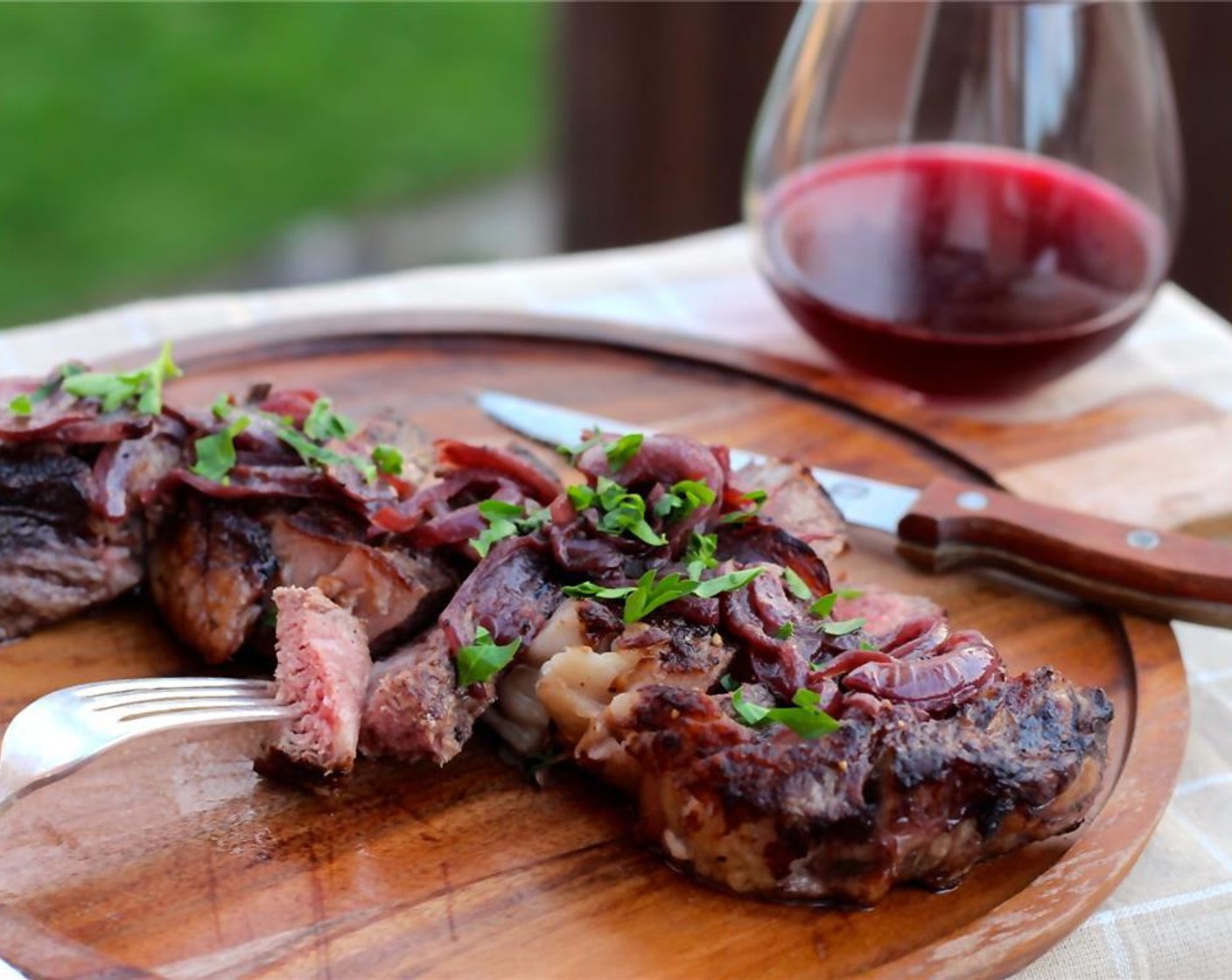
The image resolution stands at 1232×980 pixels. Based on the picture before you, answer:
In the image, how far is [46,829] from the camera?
9.25ft

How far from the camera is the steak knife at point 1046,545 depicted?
11.2 ft

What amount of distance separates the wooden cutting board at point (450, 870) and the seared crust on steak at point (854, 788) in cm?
9

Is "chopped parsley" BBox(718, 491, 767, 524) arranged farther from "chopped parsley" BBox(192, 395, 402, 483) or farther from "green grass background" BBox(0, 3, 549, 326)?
"green grass background" BBox(0, 3, 549, 326)

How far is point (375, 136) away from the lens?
368 inches

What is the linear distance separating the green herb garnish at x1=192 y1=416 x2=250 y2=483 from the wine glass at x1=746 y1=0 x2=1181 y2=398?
5.69 feet

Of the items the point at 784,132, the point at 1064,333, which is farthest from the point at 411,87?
the point at 1064,333

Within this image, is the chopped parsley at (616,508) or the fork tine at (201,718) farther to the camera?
the chopped parsley at (616,508)

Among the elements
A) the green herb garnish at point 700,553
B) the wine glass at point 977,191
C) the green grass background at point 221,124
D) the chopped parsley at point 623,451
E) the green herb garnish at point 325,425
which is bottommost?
the green grass background at point 221,124

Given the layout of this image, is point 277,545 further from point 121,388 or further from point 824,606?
point 824,606

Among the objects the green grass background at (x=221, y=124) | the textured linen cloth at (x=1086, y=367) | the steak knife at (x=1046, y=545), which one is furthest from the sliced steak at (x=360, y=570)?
the green grass background at (x=221, y=124)

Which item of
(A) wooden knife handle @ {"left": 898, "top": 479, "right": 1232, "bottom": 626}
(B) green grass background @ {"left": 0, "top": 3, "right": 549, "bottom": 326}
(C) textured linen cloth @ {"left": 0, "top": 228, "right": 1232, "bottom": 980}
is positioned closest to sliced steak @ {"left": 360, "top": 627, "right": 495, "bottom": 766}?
(C) textured linen cloth @ {"left": 0, "top": 228, "right": 1232, "bottom": 980}

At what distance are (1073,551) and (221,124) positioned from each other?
6.96 m

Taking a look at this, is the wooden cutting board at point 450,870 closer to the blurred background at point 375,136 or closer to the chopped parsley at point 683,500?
the chopped parsley at point 683,500

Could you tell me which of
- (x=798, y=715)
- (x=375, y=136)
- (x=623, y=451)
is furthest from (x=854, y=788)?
(x=375, y=136)
